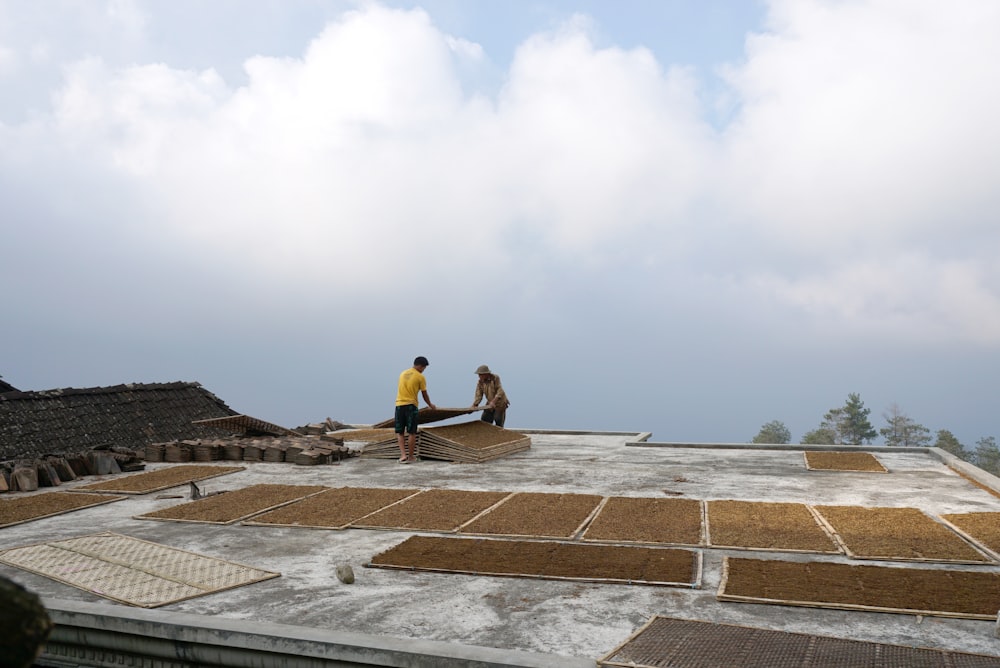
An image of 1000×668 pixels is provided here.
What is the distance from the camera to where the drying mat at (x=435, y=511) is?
21.2 ft

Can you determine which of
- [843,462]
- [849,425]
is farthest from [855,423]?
[843,462]

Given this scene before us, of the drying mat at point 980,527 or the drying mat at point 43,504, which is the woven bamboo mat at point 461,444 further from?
the drying mat at point 980,527

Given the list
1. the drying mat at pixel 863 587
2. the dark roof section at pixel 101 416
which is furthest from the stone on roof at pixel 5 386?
the drying mat at pixel 863 587

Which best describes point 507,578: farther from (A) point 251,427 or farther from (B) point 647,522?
(A) point 251,427

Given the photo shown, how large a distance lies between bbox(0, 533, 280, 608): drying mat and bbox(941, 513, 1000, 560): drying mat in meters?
5.34

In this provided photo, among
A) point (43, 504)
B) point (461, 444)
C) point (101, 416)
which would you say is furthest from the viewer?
point (101, 416)

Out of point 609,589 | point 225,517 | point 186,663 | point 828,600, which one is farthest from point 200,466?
point 828,600

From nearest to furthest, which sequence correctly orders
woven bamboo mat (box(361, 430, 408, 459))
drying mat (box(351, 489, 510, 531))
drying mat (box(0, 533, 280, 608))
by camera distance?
drying mat (box(0, 533, 280, 608)) → drying mat (box(351, 489, 510, 531)) → woven bamboo mat (box(361, 430, 408, 459))

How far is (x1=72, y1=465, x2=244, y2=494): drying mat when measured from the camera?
28.7 feet

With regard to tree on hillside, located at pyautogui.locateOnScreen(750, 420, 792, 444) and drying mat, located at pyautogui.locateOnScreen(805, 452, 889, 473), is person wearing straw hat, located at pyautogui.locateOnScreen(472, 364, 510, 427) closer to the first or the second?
drying mat, located at pyautogui.locateOnScreen(805, 452, 889, 473)

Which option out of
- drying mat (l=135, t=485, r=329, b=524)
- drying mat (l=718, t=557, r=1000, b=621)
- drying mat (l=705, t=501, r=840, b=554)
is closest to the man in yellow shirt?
drying mat (l=135, t=485, r=329, b=524)

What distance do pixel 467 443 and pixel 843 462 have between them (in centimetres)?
556

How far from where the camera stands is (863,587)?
14.9 feet

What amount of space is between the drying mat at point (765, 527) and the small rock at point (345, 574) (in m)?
2.73
